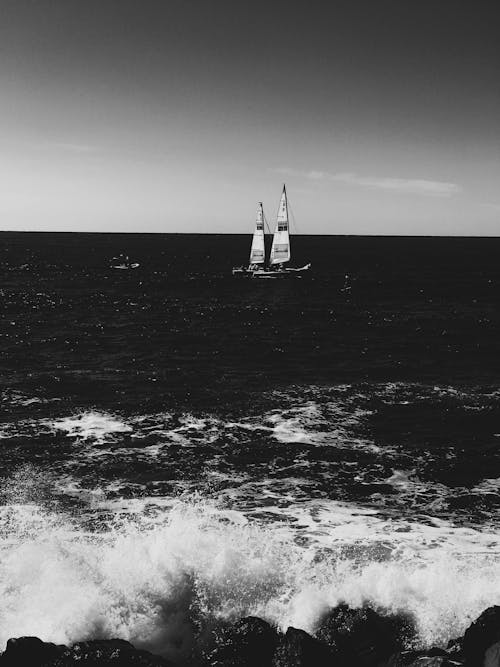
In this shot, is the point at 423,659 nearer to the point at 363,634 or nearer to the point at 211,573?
the point at 363,634

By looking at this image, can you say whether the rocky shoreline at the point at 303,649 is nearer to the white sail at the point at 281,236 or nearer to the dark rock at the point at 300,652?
the dark rock at the point at 300,652

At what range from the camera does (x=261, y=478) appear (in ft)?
89.9

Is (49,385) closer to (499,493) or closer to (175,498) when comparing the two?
(175,498)

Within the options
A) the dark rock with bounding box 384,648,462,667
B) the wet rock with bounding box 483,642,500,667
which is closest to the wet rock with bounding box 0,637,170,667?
the dark rock with bounding box 384,648,462,667

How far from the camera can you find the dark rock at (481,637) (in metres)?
13.6

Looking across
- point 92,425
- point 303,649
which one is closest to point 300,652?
point 303,649

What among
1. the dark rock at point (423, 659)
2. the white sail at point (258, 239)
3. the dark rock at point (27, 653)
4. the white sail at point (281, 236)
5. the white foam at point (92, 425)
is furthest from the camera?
the white sail at point (258, 239)

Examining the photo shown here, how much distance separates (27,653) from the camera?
1323 centimetres

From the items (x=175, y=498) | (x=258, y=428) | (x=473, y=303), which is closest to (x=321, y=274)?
(x=473, y=303)

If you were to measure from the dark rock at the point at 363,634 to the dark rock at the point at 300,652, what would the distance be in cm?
87

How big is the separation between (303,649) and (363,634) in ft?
8.46

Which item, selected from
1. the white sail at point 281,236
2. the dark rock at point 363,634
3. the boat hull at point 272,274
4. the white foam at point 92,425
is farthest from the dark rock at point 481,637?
the boat hull at point 272,274

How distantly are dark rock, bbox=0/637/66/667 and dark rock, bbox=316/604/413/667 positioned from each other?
25.7 ft

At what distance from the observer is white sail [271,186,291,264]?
108m
